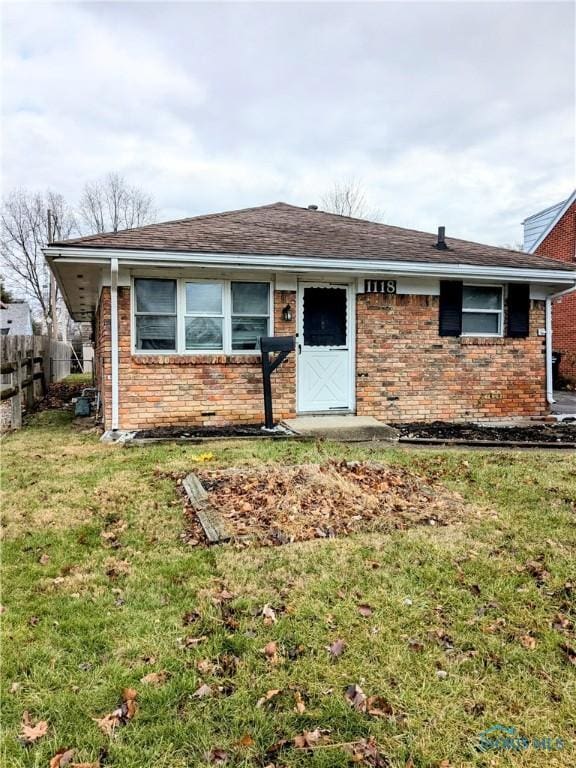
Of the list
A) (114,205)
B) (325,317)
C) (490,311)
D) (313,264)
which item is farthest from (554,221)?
(114,205)

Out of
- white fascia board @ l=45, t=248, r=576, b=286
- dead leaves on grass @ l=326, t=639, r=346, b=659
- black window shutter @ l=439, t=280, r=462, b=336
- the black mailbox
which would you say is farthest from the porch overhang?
dead leaves on grass @ l=326, t=639, r=346, b=659

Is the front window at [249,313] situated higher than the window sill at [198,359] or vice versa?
the front window at [249,313]

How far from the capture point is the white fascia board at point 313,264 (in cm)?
762

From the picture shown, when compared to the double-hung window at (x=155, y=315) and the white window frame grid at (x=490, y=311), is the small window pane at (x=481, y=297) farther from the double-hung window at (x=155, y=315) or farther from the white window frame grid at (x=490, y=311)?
the double-hung window at (x=155, y=315)

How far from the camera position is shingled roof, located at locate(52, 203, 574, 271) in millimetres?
8219

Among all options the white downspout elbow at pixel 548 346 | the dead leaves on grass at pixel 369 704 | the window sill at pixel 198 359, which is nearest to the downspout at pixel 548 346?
the white downspout elbow at pixel 548 346

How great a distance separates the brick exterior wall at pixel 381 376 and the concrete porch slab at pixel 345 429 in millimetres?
541

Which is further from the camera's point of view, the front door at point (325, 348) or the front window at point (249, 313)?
the front door at point (325, 348)

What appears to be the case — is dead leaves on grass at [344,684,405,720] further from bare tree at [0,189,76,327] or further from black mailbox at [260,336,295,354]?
bare tree at [0,189,76,327]

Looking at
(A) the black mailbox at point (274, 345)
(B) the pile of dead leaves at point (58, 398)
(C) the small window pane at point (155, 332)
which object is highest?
(C) the small window pane at point (155, 332)

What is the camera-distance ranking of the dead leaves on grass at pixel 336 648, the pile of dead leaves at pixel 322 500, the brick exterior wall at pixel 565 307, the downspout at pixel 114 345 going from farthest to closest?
1. the brick exterior wall at pixel 565 307
2. the downspout at pixel 114 345
3. the pile of dead leaves at pixel 322 500
4. the dead leaves on grass at pixel 336 648

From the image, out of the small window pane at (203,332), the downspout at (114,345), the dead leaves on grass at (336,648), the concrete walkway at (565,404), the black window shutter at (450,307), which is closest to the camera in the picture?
the dead leaves on grass at (336,648)

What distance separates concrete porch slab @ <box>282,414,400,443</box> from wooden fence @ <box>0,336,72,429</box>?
504 cm

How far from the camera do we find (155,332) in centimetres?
841
